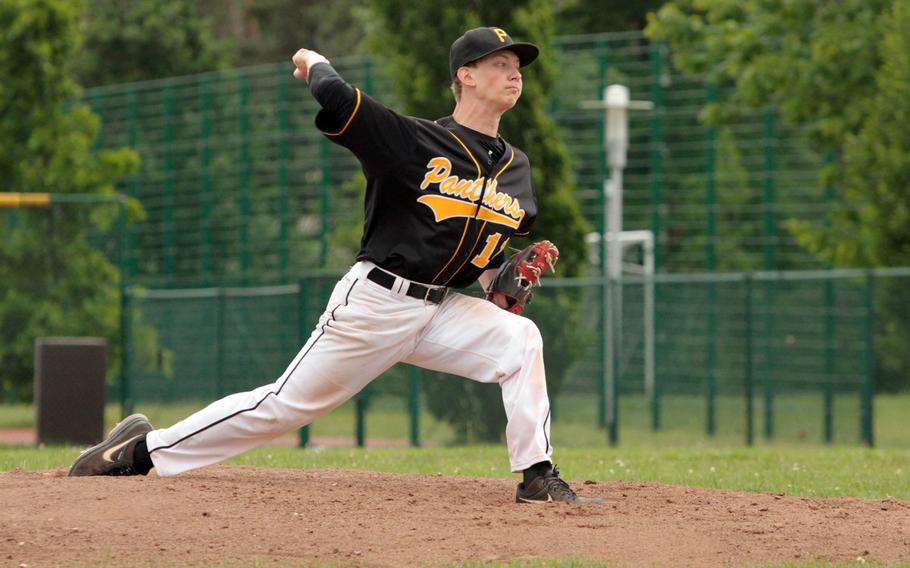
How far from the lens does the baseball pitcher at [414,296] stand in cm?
683

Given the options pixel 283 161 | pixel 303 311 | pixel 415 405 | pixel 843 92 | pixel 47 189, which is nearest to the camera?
pixel 415 405

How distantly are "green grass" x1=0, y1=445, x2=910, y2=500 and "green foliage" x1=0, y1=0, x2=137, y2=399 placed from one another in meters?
6.06

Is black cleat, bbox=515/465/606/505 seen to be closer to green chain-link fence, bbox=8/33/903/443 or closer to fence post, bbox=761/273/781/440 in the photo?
green chain-link fence, bbox=8/33/903/443

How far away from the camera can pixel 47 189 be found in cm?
1998

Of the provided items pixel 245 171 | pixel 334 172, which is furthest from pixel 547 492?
pixel 245 171

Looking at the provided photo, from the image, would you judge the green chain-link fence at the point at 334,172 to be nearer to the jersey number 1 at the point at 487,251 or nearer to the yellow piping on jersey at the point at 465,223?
the jersey number 1 at the point at 487,251

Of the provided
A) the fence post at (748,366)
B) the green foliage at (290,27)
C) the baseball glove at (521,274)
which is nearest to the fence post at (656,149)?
the fence post at (748,366)

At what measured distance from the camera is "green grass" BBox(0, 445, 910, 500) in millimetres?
8555

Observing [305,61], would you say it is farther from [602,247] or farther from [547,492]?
[602,247]

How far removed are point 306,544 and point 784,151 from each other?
64.5 ft

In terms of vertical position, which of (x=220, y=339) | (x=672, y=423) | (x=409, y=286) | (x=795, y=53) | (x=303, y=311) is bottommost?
Answer: (x=672, y=423)

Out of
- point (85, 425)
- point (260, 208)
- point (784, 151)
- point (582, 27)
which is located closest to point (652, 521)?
point (85, 425)

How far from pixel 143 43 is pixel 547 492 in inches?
1318

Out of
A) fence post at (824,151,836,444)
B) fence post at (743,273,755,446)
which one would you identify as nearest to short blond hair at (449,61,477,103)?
fence post at (743,273,755,446)
